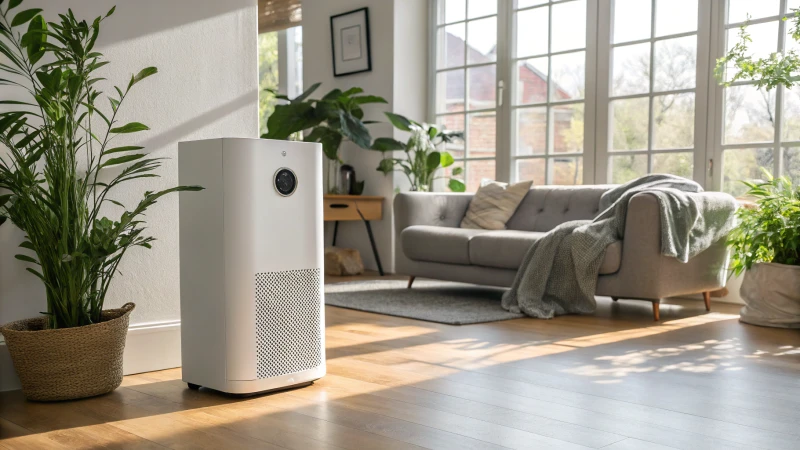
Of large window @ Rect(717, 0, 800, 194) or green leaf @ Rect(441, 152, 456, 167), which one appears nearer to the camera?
large window @ Rect(717, 0, 800, 194)

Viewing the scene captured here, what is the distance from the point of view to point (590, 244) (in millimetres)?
4020

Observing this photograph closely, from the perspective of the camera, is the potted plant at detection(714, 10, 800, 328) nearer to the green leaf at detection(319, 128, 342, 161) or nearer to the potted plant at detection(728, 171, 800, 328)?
the potted plant at detection(728, 171, 800, 328)

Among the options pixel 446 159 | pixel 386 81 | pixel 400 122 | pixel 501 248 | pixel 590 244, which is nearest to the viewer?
pixel 590 244

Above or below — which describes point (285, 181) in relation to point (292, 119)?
below

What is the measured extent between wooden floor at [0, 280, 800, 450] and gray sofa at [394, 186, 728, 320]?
21.8 inches

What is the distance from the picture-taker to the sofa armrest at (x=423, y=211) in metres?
5.16

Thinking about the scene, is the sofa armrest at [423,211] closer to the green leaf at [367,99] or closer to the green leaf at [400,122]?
the green leaf at [400,122]

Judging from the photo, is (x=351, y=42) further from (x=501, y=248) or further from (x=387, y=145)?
(x=501, y=248)

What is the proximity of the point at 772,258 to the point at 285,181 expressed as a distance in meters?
2.50

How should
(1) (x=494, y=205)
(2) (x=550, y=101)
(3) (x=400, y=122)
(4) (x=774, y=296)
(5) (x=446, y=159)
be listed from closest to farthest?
1. (4) (x=774, y=296)
2. (1) (x=494, y=205)
3. (2) (x=550, y=101)
4. (3) (x=400, y=122)
5. (5) (x=446, y=159)

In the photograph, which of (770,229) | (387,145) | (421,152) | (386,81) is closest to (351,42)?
(386,81)

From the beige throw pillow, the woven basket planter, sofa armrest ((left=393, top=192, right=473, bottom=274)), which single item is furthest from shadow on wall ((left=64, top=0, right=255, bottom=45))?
the beige throw pillow

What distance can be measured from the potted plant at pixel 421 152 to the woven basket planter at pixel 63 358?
3656 mm

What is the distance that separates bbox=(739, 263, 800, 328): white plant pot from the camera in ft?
12.1
